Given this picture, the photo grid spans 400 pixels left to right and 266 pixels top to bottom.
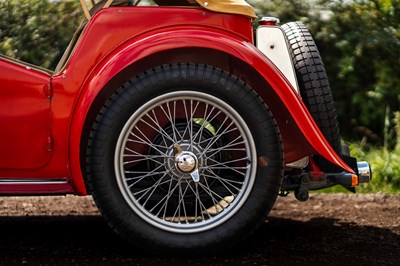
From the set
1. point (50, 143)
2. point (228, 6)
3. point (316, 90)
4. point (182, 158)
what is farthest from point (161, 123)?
point (316, 90)

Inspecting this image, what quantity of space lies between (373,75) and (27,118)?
4.20 metres

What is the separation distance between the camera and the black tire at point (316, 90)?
4684mm

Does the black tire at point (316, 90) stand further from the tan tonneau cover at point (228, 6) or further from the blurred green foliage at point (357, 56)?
the blurred green foliage at point (357, 56)

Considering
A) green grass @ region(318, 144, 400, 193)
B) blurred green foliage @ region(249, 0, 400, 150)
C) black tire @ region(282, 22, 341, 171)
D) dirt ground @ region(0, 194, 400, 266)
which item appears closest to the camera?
dirt ground @ region(0, 194, 400, 266)

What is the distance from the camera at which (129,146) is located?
459 centimetres

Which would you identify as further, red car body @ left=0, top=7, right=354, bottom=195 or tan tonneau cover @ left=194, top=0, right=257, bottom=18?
tan tonneau cover @ left=194, top=0, right=257, bottom=18

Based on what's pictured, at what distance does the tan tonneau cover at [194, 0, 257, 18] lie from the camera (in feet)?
14.8

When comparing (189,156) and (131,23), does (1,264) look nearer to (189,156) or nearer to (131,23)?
(189,156)

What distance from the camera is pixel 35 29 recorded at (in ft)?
24.2

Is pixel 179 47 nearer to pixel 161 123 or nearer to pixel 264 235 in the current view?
pixel 161 123

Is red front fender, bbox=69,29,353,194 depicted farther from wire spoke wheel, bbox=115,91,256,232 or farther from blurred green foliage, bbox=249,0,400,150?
blurred green foliage, bbox=249,0,400,150

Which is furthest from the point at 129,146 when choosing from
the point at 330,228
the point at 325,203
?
the point at 325,203

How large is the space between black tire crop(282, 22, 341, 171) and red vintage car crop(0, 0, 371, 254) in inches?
4.7

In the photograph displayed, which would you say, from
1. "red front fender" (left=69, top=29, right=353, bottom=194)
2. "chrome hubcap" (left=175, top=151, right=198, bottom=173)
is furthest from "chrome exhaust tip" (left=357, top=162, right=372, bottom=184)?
"chrome hubcap" (left=175, top=151, right=198, bottom=173)
